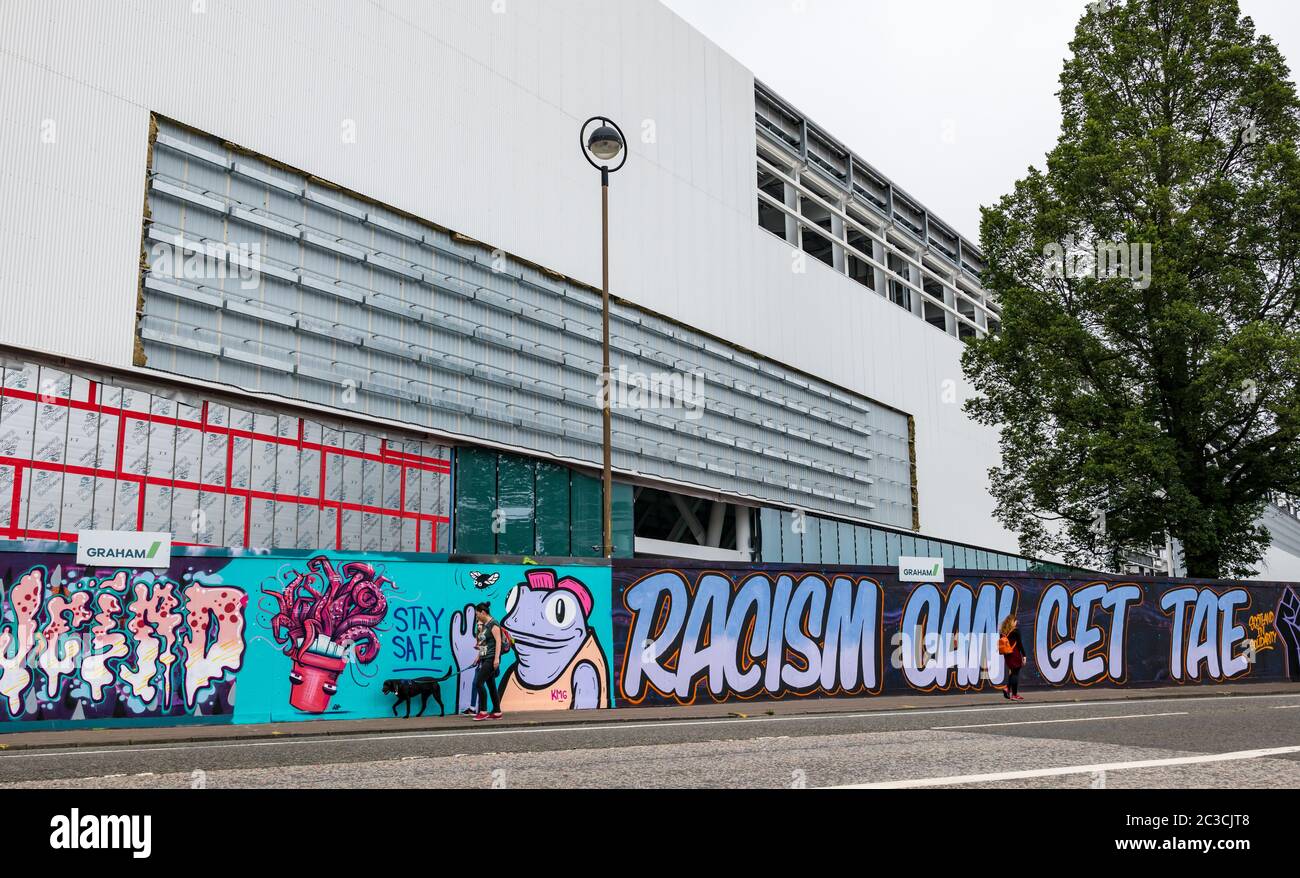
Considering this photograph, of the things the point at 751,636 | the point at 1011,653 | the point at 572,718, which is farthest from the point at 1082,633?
the point at 572,718

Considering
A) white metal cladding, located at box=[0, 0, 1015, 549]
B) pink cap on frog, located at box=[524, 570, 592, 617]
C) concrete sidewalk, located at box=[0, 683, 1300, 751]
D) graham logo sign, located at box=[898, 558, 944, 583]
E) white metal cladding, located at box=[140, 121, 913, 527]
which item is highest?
white metal cladding, located at box=[0, 0, 1015, 549]

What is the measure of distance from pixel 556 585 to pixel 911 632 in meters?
7.68

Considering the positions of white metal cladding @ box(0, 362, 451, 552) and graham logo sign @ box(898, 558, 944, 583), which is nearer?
white metal cladding @ box(0, 362, 451, 552)

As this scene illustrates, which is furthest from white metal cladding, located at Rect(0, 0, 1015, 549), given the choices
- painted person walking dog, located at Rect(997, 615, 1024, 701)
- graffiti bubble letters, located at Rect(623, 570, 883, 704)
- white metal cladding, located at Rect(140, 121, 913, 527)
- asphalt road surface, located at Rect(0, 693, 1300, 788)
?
painted person walking dog, located at Rect(997, 615, 1024, 701)

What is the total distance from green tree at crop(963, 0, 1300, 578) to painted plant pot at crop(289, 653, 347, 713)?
1856 cm

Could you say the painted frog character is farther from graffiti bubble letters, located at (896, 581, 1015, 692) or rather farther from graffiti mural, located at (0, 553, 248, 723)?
graffiti bubble letters, located at (896, 581, 1015, 692)

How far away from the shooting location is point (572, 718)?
15.5 m

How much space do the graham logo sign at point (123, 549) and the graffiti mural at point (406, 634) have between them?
1.18 meters

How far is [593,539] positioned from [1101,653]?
1290cm

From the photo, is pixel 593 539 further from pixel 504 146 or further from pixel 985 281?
pixel 985 281

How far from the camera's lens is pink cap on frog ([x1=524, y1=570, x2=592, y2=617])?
1784cm

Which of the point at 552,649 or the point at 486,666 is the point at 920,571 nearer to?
the point at 552,649

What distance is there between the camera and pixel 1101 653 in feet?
78.0

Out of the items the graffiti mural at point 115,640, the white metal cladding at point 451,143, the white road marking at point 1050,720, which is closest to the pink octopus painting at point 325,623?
the graffiti mural at point 115,640
